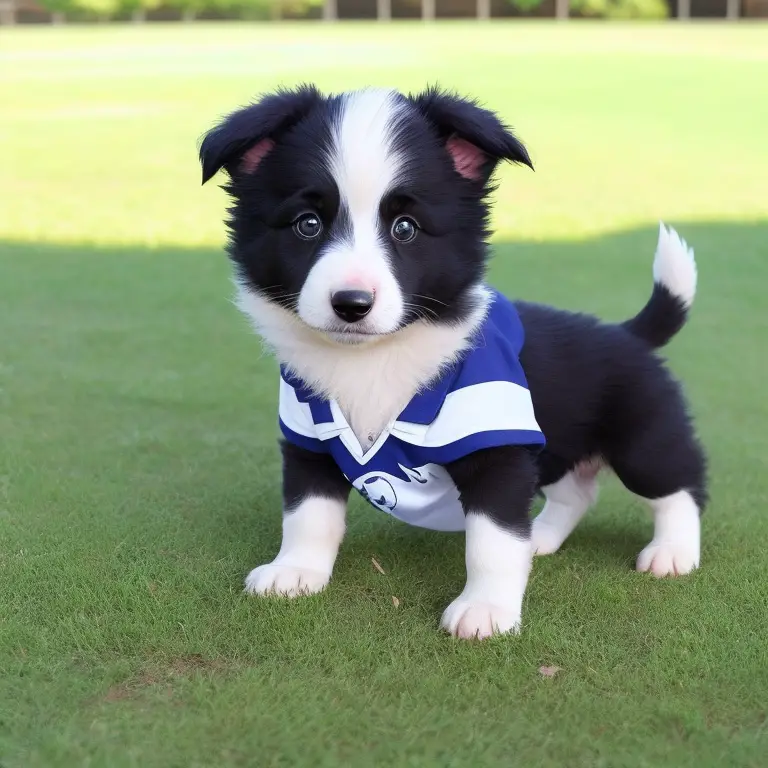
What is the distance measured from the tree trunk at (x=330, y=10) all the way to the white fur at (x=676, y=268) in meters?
50.7

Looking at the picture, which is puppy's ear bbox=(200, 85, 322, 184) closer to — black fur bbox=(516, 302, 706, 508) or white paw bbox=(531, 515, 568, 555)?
black fur bbox=(516, 302, 706, 508)

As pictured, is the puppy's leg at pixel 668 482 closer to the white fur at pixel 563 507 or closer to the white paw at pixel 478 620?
the white fur at pixel 563 507

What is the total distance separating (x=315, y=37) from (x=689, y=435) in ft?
110

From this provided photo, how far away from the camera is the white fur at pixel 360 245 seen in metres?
2.46

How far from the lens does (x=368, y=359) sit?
280cm

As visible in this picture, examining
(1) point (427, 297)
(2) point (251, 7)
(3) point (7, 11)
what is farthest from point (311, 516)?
(3) point (7, 11)

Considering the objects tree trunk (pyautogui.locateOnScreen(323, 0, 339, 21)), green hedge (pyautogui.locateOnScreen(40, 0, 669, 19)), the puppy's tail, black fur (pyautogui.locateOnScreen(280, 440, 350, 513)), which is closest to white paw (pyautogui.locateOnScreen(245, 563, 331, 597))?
black fur (pyautogui.locateOnScreen(280, 440, 350, 513))

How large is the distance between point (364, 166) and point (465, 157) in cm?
36

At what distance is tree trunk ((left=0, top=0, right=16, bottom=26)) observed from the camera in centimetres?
5050

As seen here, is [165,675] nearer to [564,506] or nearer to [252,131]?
[252,131]

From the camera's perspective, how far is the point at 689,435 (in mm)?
3236

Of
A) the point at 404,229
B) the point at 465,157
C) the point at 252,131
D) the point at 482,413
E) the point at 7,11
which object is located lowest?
the point at 7,11

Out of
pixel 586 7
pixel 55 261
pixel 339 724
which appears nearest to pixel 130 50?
pixel 55 261

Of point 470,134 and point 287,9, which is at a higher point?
point 470,134
